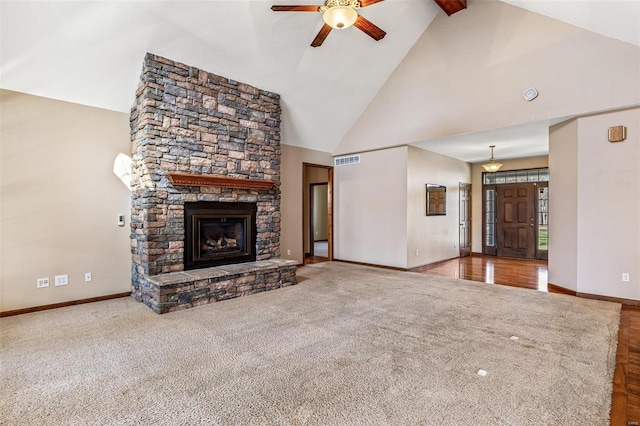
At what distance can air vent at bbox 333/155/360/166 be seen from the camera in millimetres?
7422

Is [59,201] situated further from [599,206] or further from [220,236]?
[599,206]

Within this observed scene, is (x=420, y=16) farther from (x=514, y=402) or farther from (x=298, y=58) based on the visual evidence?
(x=514, y=402)

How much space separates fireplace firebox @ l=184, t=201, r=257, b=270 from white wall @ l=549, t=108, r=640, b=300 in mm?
4976

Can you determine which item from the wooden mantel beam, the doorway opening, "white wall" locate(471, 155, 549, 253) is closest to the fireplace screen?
the wooden mantel beam

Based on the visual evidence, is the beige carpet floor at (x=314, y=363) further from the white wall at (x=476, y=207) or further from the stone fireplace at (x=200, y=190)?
the white wall at (x=476, y=207)

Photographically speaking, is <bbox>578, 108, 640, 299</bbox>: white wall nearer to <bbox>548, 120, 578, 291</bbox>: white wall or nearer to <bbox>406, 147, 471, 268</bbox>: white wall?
<bbox>548, 120, 578, 291</bbox>: white wall

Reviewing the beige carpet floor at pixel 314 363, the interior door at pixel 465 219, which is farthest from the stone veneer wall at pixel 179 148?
the interior door at pixel 465 219

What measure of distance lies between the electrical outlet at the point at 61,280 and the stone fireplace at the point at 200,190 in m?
0.80

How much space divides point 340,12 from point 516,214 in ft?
24.5

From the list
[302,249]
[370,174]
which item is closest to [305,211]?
[302,249]

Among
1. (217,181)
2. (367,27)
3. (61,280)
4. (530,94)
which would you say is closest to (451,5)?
(530,94)

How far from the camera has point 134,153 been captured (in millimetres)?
4598

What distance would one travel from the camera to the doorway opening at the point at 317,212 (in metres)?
7.85

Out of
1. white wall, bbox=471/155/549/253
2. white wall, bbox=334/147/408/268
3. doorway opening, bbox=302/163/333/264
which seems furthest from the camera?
white wall, bbox=471/155/549/253
